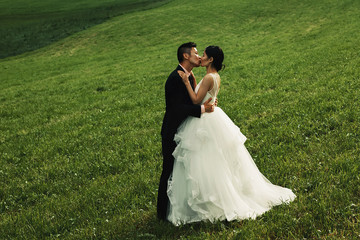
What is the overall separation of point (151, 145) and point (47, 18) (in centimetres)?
6264

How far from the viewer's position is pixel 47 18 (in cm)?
6212

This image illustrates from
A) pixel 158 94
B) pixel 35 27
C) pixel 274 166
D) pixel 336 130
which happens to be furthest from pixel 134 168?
pixel 35 27

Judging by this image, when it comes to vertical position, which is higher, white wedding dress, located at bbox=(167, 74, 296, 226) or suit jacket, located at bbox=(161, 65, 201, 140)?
suit jacket, located at bbox=(161, 65, 201, 140)

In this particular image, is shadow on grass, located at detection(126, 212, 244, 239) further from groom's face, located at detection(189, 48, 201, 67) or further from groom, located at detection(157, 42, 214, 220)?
groom's face, located at detection(189, 48, 201, 67)

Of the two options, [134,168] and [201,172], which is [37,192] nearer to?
[134,168]

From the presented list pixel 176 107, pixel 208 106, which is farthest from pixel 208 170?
pixel 176 107

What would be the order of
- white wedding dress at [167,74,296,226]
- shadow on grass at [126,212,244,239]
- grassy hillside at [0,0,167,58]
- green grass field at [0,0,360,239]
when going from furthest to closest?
grassy hillside at [0,0,167,58] → green grass field at [0,0,360,239] → white wedding dress at [167,74,296,226] → shadow on grass at [126,212,244,239]

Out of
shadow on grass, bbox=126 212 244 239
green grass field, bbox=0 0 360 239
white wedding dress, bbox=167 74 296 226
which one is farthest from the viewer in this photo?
green grass field, bbox=0 0 360 239

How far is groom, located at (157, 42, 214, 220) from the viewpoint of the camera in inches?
223

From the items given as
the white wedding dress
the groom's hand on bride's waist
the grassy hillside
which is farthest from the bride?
the grassy hillside

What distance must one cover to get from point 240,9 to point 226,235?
49223 mm

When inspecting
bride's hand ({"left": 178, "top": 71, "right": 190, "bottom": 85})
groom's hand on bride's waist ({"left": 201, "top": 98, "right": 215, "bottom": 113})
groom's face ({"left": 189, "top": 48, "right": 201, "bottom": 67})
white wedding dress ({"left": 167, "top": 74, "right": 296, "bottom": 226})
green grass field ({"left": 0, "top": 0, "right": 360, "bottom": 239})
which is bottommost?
green grass field ({"left": 0, "top": 0, "right": 360, "bottom": 239})

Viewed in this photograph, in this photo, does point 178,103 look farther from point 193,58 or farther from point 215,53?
point 215,53

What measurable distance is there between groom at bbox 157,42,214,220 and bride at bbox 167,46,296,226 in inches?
4.9
